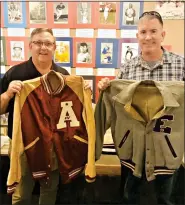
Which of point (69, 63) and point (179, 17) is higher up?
point (179, 17)

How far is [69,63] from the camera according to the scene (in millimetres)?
1528

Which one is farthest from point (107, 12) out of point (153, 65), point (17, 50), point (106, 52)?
point (17, 50)

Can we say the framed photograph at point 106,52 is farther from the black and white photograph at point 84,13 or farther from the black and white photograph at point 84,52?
the black and white photograph at point 84,13

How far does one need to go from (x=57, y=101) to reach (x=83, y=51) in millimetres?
551

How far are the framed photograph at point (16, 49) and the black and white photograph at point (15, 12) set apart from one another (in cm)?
12

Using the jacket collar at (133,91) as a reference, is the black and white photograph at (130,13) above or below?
above

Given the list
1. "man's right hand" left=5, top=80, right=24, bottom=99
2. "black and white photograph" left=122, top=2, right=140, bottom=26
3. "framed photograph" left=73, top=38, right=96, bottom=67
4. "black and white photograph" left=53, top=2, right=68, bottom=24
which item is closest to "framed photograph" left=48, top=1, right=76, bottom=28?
"black and white photograph" left=53, top=2, right=68, bottom=24

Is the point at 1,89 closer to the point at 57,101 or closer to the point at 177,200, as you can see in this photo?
the point at 57,101

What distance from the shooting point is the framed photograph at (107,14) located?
146 centimetres

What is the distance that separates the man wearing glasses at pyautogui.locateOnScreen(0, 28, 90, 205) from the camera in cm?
117

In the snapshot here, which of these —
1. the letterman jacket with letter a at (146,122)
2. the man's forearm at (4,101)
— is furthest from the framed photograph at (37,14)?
the letterman jacket with letter a at (146,122)

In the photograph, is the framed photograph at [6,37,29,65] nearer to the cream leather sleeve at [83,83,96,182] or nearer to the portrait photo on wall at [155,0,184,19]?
the cream leather sleeve at [83,83,96,182]

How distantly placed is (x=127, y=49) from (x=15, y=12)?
0.79m

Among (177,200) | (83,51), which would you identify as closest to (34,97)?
(83,51)
